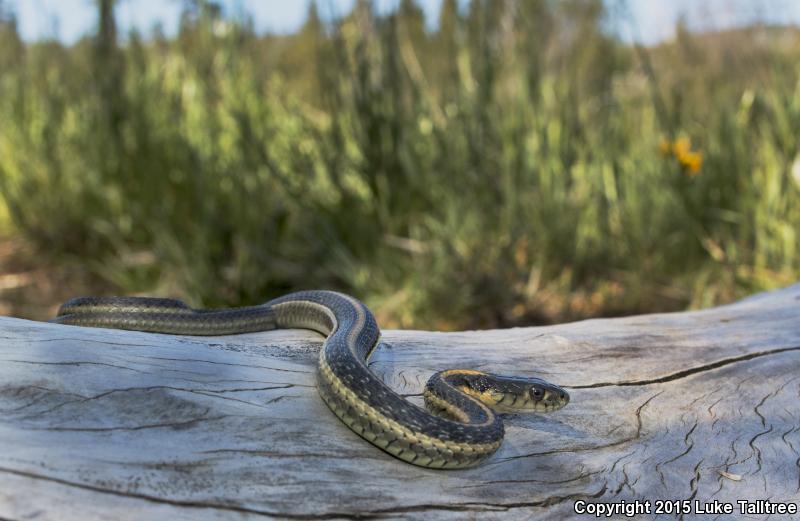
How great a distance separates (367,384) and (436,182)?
3.79m

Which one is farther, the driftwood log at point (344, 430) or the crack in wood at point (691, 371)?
the crack in wood at point (691, 371)

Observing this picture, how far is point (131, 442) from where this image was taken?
2.10 metres

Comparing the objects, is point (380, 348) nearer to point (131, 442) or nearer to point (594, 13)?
point (131, 442)

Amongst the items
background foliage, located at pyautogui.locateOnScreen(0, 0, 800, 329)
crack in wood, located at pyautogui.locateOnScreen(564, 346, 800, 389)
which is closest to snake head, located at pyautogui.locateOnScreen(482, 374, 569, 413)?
crack in wood, located at pyautogui.locateOnScreen(564, 346, 800, 389)

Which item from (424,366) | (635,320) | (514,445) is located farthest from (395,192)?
(514,445)

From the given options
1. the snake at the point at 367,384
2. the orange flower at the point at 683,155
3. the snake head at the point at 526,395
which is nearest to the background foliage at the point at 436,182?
the orange flower at the point at 683,155

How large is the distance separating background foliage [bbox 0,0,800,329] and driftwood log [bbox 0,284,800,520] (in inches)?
90.2

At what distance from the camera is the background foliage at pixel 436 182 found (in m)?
5.75

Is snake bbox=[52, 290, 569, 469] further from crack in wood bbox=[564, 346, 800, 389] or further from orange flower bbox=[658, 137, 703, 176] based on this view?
orange flower bbox=[658, 137, 703, 176]

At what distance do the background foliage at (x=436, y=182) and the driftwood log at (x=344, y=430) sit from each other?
2290 mm

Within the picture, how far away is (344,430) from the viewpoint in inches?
96.3

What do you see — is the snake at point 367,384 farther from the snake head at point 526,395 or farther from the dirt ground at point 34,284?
the dirt ground at point 34,284

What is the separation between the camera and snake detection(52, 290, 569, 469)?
92.7 inches

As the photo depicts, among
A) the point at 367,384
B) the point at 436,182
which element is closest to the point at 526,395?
the point at 367,384
